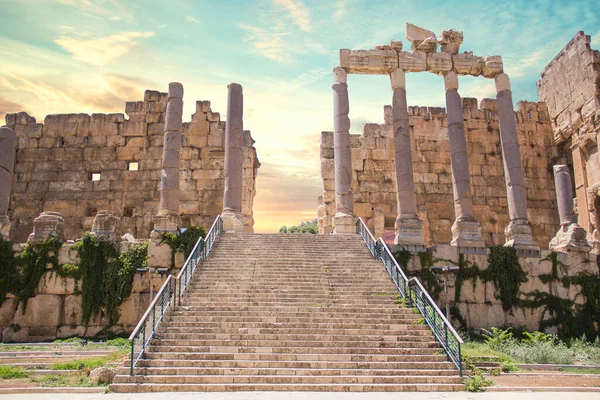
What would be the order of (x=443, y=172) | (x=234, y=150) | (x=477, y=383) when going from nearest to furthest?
(x=477, y=383) → (x=234, y=150) → (x=443, y=172)

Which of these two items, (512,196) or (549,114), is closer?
(512,196)

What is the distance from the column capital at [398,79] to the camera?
22.2m

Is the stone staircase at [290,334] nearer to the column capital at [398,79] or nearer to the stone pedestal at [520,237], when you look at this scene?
the stone pedestal at [520,237]

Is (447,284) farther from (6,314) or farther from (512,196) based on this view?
(6,314)

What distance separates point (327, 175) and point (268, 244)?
780 cm

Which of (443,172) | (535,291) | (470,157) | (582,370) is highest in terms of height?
Answer: (470,157)

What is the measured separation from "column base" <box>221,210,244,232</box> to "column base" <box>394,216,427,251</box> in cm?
601

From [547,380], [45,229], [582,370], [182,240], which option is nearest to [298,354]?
[547,380]

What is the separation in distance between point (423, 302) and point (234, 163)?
10206mm

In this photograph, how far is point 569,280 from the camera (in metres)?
18.7

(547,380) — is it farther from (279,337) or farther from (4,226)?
(4,226)

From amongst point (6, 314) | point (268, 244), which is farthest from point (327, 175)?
point (6, 314)

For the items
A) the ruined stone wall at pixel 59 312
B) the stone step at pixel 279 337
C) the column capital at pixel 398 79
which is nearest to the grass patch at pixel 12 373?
the stone step at pixel 279 337

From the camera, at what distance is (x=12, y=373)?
10.7 m
